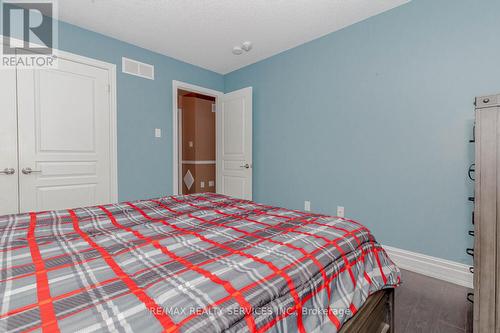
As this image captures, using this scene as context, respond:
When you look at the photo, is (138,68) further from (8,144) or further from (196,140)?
(196,140)

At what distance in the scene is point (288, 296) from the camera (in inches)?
29.5

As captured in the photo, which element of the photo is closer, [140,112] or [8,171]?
[8,171]

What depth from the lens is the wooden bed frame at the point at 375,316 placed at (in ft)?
3.32

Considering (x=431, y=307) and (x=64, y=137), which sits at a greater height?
(x=64, y=137)

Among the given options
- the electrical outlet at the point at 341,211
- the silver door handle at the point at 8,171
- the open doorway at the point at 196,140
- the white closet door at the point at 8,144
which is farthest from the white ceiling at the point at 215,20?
the electrical outlet at the point at 341,211

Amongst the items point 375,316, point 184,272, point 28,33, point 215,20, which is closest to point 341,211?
point 375,316

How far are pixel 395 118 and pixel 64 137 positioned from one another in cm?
345

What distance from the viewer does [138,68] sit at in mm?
3172

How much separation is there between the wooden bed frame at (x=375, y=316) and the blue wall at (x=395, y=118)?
121 centimetres

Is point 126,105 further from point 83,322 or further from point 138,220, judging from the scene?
point 83,322

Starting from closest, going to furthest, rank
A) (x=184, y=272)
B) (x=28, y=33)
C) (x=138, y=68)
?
(x=184, y=272)
(x=28, y=33)
(x=138, y=68)

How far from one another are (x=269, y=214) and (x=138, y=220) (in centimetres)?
76

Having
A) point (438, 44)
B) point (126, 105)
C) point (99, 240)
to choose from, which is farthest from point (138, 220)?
point (438, 44)

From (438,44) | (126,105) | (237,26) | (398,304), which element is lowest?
(398,304)
